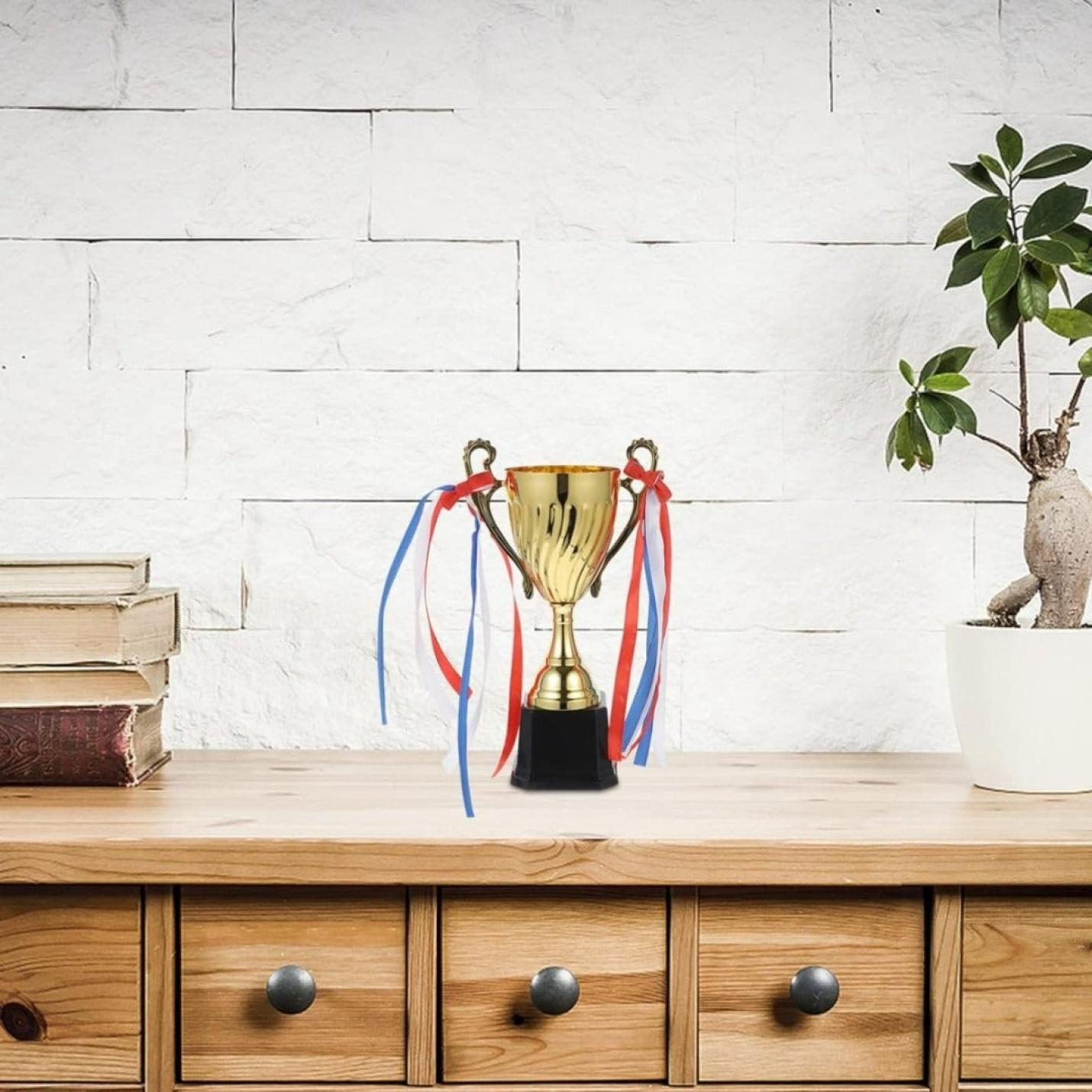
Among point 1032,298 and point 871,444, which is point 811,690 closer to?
point 871,444

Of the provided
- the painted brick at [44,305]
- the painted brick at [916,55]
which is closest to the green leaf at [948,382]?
the painted brick at [916,55]

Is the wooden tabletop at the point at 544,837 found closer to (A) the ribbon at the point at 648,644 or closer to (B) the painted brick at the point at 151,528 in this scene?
(A) the ribbon at the point at 648,644

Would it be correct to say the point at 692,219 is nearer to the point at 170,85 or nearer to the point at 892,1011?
the point at 170,85

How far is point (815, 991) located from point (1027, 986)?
19 centimetres

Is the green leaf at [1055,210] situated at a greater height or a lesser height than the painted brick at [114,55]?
lesser

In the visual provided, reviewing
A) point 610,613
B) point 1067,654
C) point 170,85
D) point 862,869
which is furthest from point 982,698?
point 170,85

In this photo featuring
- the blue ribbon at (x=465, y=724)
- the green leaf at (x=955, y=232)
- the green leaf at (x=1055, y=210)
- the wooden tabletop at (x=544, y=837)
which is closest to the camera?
the wooden tabletop at (x=544, y=837)

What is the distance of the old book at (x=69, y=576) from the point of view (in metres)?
1.26

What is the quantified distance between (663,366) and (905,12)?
1.76ft

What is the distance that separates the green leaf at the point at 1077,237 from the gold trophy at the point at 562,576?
478 millimetres

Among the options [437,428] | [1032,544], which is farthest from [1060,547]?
[437,428]

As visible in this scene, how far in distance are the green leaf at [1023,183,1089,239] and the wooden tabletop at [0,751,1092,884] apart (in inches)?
22.4

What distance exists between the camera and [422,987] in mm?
1049

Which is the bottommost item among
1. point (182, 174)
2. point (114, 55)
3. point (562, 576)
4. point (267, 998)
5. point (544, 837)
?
point (267, 998)
